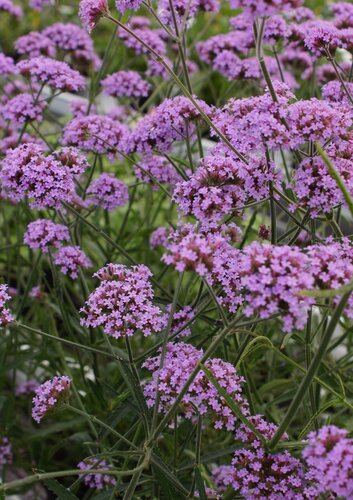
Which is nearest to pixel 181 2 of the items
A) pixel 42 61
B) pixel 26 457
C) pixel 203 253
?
pixel 42 61

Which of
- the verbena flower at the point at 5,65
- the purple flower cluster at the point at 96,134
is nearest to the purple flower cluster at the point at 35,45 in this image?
the verbena flower at the point at 5,65

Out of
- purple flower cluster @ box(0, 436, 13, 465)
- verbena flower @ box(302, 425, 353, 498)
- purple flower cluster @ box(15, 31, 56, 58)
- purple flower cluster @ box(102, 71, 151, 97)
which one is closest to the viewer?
verbena flower @ box(302, 425, 353, 498)

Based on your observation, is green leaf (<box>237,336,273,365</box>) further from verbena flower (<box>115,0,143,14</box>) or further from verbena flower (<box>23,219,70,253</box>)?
verbena flower (<box>115,0,143,14</box>)

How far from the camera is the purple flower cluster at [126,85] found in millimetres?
2021

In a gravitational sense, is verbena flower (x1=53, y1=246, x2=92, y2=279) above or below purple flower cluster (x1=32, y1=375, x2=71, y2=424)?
above

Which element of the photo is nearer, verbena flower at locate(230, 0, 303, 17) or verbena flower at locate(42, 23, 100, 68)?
verbena flower at locate(230, 0, 303, 17)

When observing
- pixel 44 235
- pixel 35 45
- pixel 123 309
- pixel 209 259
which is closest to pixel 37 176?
pixel 44 235

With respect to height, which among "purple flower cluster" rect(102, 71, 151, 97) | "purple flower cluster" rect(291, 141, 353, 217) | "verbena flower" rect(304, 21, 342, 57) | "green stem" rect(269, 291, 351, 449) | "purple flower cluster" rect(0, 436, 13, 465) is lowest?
"purple flower cluster" rect(0, 436, 13, 465)

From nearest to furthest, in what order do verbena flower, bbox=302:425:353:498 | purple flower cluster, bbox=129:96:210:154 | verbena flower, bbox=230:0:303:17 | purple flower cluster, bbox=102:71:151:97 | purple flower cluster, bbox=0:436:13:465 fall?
1. verbena flower, bbox=302:425:353:498
2. verbena flower, bbox=230:0:303:17
3. purple flower cluster, bbox=129:96:210:154
4. purple flower cluster, bbox=0:436:13:465
5. purple flower cluster, bbox=102:71:151:97

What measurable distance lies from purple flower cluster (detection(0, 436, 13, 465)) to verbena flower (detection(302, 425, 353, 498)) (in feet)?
3.30

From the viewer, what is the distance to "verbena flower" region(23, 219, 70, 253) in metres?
1.48

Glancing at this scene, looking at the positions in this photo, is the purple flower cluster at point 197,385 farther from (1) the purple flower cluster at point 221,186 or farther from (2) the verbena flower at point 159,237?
(2) the verbena flower at point 159,237

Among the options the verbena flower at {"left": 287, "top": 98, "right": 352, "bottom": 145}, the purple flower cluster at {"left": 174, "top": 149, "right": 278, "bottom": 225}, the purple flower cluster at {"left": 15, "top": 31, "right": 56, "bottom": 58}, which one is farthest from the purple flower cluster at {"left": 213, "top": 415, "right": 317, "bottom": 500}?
the purple flower cluster at {"left": 15, "top": 31, "right": 56, "bottom": 58}

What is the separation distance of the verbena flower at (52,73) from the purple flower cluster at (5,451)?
94cm
